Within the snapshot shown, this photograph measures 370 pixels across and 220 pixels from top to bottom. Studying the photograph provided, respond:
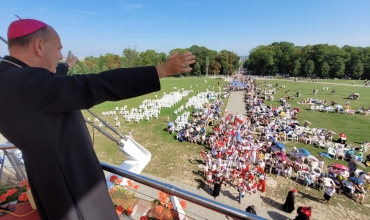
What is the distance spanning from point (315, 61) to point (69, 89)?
8412cm

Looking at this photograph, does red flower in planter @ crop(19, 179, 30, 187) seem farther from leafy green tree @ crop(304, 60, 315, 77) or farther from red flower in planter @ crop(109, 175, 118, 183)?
leafy green tree @ crop(304, 60, 315, 77)

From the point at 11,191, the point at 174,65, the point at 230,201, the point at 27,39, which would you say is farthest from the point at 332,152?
the point at 27,39

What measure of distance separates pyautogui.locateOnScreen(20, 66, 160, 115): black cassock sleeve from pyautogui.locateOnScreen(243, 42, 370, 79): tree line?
80.1 metres

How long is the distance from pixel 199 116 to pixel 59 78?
21.9 metres

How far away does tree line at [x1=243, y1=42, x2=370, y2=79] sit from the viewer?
63.7 meters

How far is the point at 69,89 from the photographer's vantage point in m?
0.95

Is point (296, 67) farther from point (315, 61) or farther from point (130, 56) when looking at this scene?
point (130, 56)

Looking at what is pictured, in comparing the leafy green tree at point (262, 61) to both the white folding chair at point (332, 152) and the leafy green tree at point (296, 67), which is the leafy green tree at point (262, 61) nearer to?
the leafy green tree at point (296, 67)

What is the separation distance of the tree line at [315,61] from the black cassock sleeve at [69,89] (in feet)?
263

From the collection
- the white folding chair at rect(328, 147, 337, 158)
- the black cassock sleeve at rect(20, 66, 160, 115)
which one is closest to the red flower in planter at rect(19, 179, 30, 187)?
the black cassock sleeve at rect(20, 66, 160, 115)

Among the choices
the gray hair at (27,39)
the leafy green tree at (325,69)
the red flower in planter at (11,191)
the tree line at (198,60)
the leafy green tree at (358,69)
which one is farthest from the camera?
the tree line at (198,60)

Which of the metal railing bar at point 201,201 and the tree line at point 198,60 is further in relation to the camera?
the tree line at point 198,60

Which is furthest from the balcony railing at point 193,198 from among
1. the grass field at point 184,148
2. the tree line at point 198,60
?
the tree line at point 198,60

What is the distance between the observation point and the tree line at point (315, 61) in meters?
63.7
